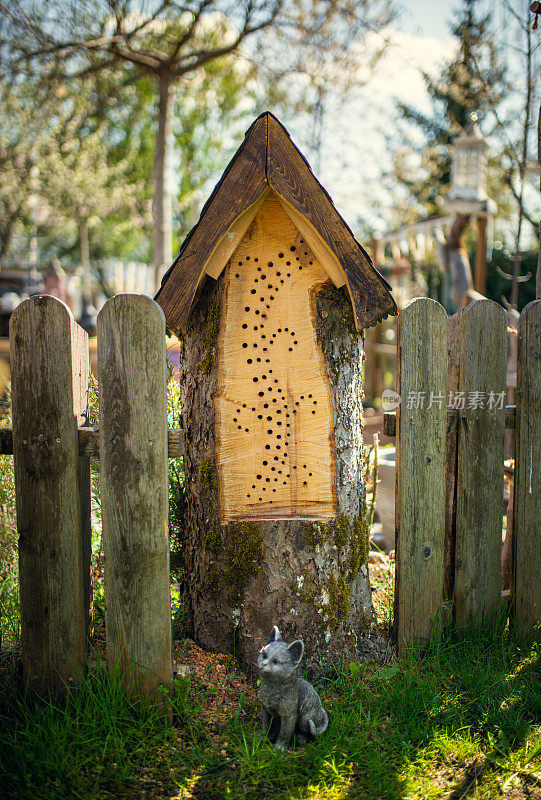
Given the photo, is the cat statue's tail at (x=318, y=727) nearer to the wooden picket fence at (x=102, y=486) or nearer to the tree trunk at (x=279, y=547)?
the tree trunk at (x=279, y=547)

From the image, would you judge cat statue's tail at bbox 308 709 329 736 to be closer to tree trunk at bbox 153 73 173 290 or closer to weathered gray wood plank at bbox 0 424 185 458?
weathered gray wood plank at bbox 0 424 185 458

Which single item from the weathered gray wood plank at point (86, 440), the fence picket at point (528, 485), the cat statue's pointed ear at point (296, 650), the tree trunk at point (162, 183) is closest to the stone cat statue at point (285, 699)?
the cat statue's pointed ear at point (296, 650)

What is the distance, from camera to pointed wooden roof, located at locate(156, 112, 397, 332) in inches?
88.0

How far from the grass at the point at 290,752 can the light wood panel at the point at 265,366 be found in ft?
2.55

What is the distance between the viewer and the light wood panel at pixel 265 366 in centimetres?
240

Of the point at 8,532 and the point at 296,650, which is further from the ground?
the point at 8,532

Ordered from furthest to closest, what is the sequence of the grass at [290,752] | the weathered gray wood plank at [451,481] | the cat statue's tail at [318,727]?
the weathered gray wood plank at [451,481] → the cat statue's tail at [318,727] → the grass at [290,752]

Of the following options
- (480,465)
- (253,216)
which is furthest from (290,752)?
(253,216)

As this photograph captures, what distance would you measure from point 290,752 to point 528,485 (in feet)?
5.54

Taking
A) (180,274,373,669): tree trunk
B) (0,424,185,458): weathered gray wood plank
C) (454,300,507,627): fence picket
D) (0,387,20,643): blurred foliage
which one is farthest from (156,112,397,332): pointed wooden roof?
(0,387,20,643): blurred foliage

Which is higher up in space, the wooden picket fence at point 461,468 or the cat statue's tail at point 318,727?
the wooden picket fence at point 461,468

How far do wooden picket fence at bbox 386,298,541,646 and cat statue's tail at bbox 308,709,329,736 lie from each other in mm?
638

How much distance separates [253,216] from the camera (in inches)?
93.0

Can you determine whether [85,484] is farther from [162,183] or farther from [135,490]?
[162,183]
